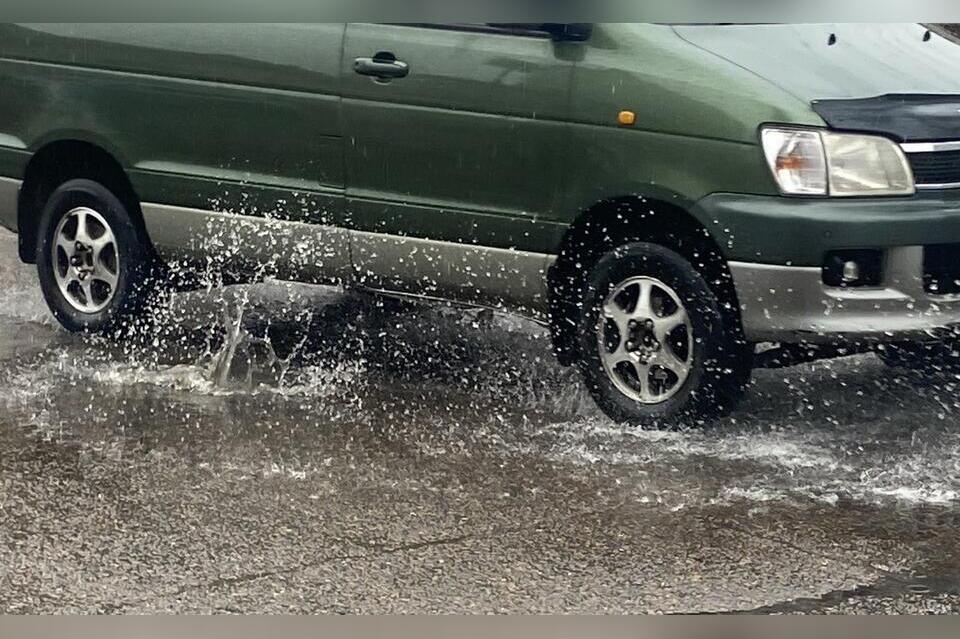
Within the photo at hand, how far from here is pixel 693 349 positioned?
4.91 m

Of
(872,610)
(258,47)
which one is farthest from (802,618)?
(258,47)

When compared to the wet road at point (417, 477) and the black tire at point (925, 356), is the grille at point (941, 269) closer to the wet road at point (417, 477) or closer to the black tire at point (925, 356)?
the black tire at point (925, 356)

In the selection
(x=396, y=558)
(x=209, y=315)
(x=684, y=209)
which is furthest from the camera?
(x=209, y=315)

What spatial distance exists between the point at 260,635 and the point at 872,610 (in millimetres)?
1476

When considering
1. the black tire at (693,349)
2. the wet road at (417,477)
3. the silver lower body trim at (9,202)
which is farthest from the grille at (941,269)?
the silver lower body trim at (9,202)

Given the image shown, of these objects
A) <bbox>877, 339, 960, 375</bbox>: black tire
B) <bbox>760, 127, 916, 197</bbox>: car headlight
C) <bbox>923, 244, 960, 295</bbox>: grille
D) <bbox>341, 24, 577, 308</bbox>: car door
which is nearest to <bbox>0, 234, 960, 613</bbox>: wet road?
<bbox>877, 339, 960, 375</bbox>: black tire

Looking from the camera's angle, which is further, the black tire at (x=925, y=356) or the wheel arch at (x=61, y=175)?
the wheel arch at (x=61, y=175)

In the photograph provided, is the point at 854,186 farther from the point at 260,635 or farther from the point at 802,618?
the point at 260,635

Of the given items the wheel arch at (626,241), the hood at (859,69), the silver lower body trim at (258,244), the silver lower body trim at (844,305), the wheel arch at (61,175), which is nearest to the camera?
the hood at (859,69)

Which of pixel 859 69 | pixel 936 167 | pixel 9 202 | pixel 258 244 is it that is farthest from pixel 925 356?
pixel 9 202

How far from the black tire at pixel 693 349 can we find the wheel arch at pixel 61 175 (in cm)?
149

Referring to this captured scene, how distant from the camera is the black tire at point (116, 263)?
553cm

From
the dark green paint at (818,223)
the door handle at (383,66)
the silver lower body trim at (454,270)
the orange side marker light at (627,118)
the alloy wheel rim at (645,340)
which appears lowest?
the alloy wheel rim at (645,340)

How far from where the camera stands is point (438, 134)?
4879 mm
